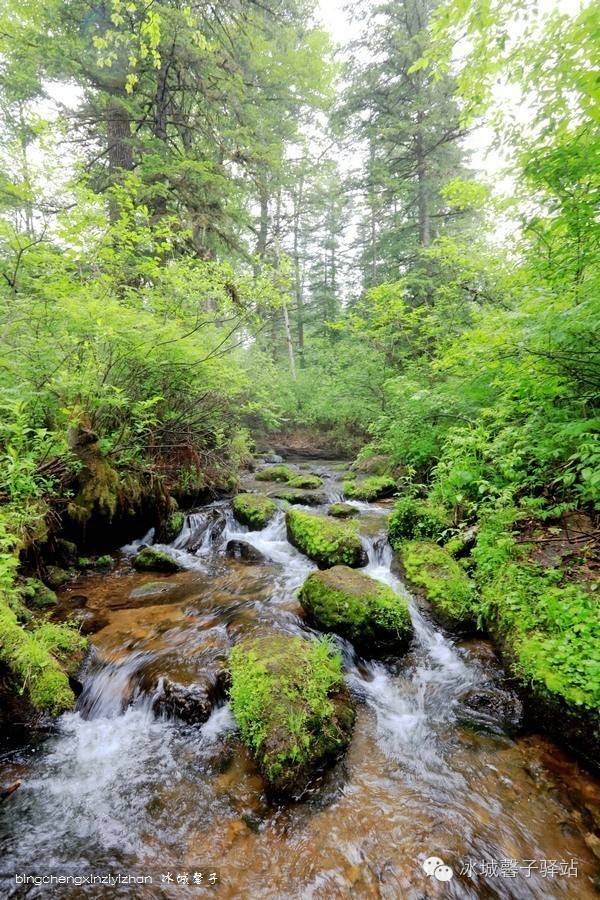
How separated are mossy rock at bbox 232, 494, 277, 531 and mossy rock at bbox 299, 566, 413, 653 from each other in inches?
134

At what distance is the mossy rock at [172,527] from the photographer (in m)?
7.71

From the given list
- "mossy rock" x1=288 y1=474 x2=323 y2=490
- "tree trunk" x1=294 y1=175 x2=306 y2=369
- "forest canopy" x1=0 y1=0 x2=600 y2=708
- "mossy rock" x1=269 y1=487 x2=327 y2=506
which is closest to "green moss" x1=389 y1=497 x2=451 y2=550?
"forest canopy" x1=0 y1=0 x2=600 y2=708

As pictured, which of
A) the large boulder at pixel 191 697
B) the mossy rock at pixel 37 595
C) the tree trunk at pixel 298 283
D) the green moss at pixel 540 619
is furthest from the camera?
the tree trunk at pixel 298 283

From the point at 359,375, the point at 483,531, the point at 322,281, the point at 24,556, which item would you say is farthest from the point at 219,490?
the point at 322,281

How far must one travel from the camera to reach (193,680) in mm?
3764

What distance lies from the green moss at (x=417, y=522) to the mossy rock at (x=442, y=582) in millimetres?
277

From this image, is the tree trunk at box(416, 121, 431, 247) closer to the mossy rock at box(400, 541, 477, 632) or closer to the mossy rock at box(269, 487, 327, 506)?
the mossy rock at box(269, 487, 327, 506)

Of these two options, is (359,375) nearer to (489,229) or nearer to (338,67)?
(489,229)

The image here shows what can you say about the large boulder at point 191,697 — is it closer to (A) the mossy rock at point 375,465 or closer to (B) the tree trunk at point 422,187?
(A) the mossy rock at point 375,465

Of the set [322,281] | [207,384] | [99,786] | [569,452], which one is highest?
[322,281]

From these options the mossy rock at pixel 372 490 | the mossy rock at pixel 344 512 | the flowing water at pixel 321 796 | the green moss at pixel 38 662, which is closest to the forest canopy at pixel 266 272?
the green moss at pixel 38 662

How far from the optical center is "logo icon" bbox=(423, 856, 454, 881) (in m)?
2.30

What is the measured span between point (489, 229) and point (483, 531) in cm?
586

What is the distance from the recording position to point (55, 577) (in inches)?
218
